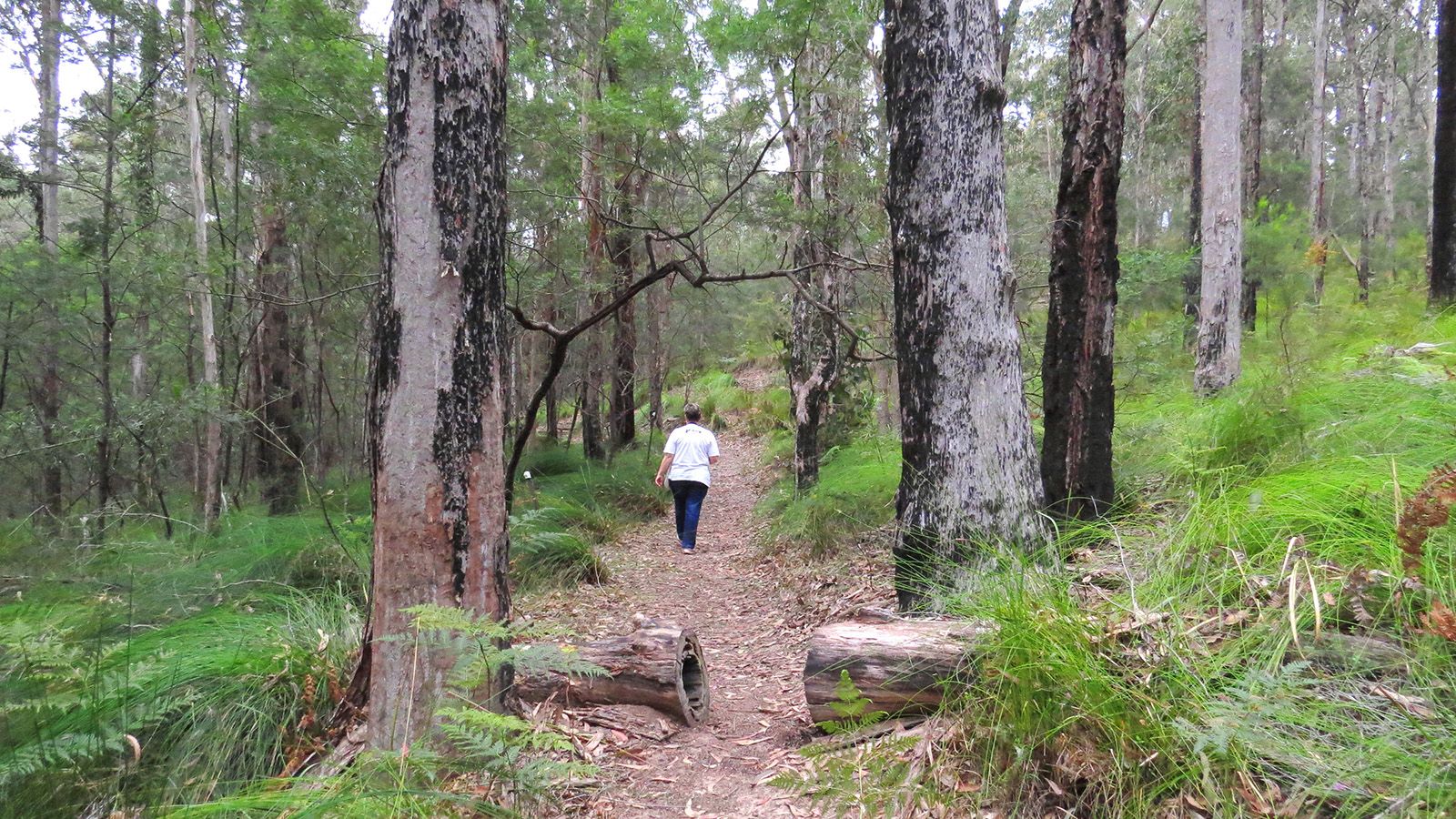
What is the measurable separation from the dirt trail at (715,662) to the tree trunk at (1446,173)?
7.53 meters

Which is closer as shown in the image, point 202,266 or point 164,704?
point 164,704

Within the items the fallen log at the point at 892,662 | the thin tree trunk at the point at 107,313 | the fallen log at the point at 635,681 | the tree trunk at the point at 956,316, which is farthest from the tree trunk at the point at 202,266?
the tree trunk at the point at 956,316

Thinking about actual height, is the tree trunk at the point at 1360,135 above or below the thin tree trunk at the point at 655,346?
above

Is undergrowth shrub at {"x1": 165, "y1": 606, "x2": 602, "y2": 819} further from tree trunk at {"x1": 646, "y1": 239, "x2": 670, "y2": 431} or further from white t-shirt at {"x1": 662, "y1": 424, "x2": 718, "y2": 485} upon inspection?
tree trunk at {"x1": 646, "y1": 239, "x2": 670, "y2": 431}

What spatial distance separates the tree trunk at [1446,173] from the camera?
24.1ft

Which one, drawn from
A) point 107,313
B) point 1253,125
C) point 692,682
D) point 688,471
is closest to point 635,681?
point 692,682

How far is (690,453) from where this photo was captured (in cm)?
818

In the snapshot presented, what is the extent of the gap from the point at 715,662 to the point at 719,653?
0.63 feet

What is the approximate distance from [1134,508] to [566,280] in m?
8.94

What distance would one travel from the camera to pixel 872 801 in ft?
8.02

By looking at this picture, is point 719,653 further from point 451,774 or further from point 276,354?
point 276,354

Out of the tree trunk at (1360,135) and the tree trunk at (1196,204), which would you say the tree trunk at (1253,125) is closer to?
the tree trunk at (1196,204)

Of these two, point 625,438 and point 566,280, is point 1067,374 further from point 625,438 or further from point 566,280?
point 625,438

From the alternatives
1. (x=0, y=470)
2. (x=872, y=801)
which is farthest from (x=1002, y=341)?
(x=0, y=470)
